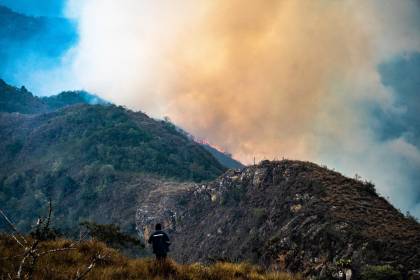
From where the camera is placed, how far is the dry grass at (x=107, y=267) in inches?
327

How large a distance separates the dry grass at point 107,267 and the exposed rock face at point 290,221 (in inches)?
385

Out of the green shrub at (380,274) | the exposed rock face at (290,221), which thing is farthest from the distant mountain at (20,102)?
the green shrub at (380,274)

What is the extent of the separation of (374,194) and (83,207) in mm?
57631

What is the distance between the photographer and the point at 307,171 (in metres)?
45.8

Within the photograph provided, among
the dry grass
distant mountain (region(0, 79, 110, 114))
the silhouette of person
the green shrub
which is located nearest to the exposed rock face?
the green shrub

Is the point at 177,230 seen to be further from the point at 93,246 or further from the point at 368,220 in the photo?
the point at 93,246

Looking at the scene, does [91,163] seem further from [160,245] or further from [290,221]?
[160,245]

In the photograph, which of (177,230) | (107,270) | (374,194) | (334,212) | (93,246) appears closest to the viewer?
(107,270)

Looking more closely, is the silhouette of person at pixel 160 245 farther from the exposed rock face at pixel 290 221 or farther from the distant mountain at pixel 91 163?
the distant mountain at pixel 91 163

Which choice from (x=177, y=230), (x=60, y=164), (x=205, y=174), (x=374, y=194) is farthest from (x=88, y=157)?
(x=374, y=194)

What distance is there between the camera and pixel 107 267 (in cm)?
930

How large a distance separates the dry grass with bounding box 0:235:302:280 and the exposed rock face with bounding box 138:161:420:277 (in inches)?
385

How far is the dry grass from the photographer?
8.30 meters

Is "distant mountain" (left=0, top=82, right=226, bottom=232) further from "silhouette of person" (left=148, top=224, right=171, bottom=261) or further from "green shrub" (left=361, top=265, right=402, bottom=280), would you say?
"silhouette of person" (left=148, top=224, right=171, bottom=261)
